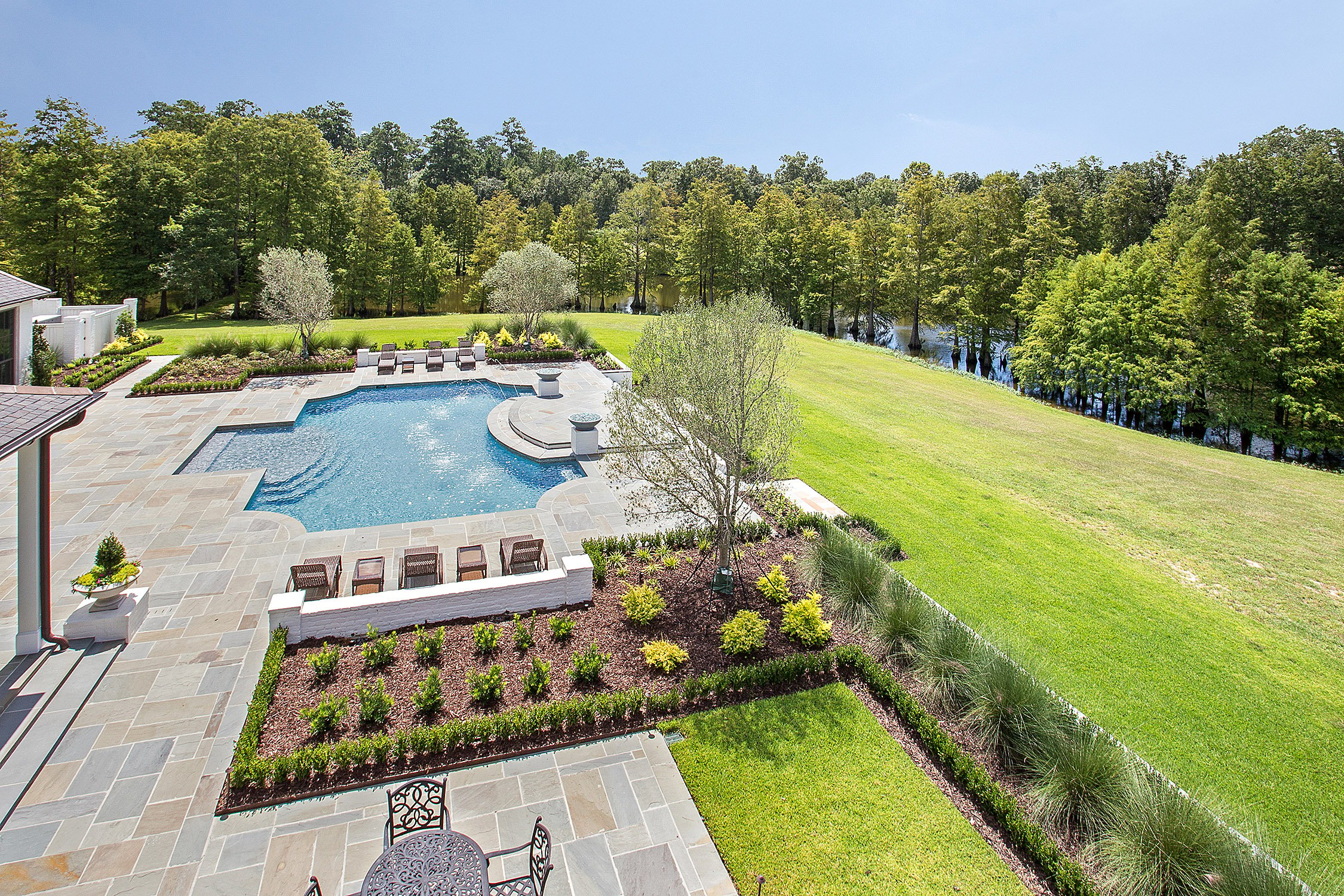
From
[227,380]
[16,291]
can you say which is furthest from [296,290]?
[16,291]

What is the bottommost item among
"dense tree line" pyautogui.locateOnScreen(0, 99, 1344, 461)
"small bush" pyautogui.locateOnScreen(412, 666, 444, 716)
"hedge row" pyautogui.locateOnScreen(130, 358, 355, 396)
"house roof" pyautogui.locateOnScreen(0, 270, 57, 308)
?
"small bush" pyautogui.locateOnScreen(412, 666, 444, 716)

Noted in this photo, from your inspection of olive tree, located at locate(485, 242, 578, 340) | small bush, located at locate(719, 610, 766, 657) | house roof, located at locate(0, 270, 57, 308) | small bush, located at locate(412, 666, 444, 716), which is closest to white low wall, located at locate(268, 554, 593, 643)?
small bush, located at locate(412, 666, 444, 716)

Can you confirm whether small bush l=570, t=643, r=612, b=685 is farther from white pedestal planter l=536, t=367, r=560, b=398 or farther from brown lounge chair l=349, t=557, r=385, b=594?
white pedestal planter l=536, t=367, r=560, b=398

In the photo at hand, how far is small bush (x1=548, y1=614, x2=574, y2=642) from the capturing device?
8.32m

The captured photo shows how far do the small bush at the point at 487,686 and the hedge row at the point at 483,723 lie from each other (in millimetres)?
212

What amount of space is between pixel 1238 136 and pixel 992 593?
42.5m


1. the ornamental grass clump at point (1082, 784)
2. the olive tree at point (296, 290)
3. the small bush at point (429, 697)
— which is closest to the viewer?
the ornamental grass clump at point (1082, 784)

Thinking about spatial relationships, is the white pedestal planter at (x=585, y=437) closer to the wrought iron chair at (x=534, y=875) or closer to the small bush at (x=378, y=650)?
the small bush at (x=378, y=650)

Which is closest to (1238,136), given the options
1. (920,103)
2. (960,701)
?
(920,103)

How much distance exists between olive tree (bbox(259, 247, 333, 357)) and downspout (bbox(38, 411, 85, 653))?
1662cm

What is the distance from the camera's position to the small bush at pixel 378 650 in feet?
25.2

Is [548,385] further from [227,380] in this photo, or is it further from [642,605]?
[642,605]

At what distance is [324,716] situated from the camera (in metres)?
6.64

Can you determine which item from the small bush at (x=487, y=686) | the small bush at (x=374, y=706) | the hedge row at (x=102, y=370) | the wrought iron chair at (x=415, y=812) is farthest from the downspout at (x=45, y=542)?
the hedge row at (x=102, y=370)
